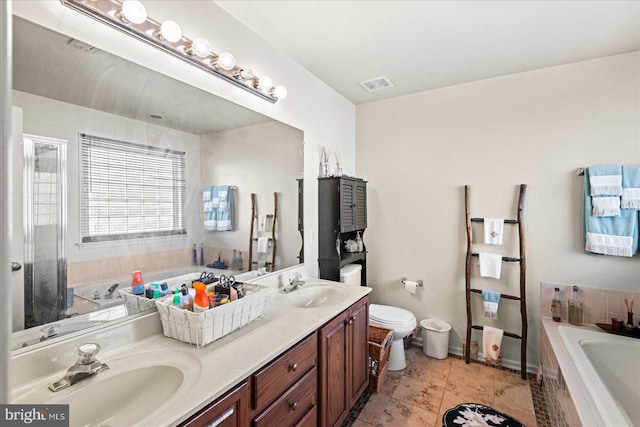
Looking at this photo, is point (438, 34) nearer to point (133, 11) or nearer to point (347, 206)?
point (347, 206)

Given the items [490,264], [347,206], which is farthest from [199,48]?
[490,264]

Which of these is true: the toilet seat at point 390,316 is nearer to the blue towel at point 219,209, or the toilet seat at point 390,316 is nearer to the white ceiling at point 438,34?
the blue towel at point 219,209

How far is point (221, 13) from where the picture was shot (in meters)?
1.72

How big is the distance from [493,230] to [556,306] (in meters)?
0.75

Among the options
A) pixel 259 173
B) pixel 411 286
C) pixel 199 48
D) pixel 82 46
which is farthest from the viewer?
pixel 411 286

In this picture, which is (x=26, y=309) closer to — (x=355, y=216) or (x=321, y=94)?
(x=355, y=216)

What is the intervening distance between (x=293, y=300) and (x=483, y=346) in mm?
1879

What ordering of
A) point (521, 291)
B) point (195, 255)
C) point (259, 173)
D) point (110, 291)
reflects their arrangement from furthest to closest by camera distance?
1. point (521, 291)
2. point (259, 173)
3. point (195, 255)
4. point (110, 291)

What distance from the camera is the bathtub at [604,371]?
148 centimetres

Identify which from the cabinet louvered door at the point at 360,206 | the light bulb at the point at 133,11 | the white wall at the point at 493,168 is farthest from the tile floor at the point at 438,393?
the light bulb at the point at 133,11

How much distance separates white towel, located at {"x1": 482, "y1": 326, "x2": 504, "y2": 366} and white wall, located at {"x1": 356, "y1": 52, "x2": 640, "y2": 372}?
0.39ft

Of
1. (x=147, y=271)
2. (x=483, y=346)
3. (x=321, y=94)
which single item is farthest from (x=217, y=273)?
(x=483, y=346)

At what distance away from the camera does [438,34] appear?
202 centimetres

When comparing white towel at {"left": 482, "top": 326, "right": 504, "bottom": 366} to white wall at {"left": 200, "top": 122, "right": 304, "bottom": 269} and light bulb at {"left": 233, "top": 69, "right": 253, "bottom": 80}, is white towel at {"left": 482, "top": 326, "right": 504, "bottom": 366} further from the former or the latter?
light bulb at {"left": 233, "top": 69, "right": 253, "bottom": 80}
